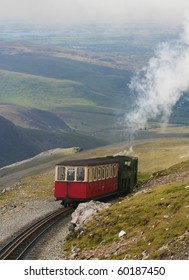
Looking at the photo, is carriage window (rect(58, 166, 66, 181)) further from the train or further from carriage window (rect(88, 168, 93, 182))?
carriage window (rect(88, 168, 93, 182))

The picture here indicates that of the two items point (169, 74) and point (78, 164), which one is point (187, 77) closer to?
point (169, 74)

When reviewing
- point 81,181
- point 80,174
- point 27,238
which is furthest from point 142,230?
point 80,174

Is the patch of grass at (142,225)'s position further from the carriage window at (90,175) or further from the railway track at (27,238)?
the carriage window at (90,175)

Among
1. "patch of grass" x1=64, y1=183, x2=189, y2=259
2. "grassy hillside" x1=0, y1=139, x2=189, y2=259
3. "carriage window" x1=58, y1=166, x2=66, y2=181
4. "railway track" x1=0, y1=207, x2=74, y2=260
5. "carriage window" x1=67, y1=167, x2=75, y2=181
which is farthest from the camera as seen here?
"carriage window" x1=58, y1=166, x2=66, y2=181

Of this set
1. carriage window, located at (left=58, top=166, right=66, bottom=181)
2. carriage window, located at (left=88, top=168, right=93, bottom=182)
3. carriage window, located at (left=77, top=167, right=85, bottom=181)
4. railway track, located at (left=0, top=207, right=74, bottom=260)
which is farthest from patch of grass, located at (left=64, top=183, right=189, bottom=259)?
carriage window, located at (left=58, top=166, right=66, bottom=181)

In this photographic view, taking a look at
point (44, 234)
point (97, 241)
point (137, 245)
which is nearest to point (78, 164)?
point (44, 234)

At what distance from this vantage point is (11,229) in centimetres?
5434

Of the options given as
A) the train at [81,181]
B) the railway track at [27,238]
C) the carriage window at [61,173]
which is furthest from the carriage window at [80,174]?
the railway track at [27,238]

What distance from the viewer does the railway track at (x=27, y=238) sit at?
132 feet

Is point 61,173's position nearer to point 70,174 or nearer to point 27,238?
point 70,174

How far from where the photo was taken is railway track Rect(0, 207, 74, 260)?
40322mm

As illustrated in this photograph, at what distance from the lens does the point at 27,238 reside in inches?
1813

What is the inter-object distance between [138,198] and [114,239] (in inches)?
420

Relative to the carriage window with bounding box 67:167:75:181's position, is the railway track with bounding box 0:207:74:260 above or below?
below
